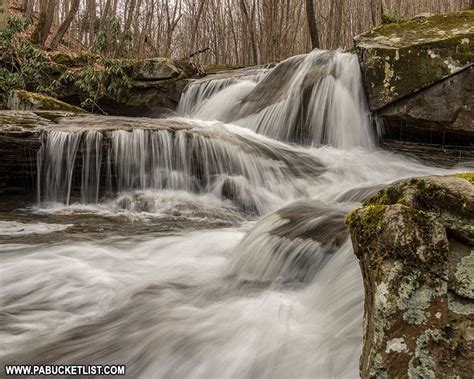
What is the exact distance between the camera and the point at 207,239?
15.1 feet

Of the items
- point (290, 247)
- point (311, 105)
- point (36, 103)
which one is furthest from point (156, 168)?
point (36, 103)

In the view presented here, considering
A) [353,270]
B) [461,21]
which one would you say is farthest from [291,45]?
[353,270]

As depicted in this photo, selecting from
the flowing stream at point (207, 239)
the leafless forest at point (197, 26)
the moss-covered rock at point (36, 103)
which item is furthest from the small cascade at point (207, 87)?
the moss-covered rock at point (36, 103)

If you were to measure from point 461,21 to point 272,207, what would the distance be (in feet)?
15.8

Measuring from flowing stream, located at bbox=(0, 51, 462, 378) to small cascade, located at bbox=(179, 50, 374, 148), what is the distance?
29mm

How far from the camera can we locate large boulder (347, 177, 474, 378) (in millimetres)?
1355

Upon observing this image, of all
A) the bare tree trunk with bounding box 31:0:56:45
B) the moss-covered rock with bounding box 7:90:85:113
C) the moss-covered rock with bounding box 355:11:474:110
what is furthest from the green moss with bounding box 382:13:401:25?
the bare tree trunk with bounding box 31:0:56:45

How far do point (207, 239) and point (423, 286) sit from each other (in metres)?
3.34

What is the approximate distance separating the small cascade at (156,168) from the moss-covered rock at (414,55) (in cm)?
195

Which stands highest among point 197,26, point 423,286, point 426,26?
point 197,26

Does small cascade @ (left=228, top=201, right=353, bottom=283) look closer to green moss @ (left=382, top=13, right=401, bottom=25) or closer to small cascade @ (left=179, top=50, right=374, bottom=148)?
small cascade @ (left=179, top=50, right=374, bottom=148)

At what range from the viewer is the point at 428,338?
1.36m

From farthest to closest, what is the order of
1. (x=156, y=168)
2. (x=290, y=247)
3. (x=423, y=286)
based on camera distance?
(x=156, y=168) → (x=290, y=247) → (x=423, y=286)

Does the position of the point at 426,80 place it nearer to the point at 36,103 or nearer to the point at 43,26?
the point at 36,103
